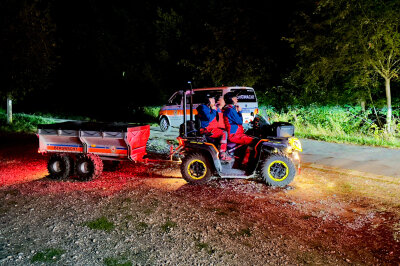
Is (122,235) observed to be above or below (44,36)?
below

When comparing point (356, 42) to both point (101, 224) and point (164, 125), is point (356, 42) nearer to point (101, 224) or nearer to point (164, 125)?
point (164, 125)

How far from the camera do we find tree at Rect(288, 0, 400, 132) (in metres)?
12.2

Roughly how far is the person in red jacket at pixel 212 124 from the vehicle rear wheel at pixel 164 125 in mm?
9393

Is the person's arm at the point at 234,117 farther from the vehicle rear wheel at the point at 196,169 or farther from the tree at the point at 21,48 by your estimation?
the tree at the point at 21,48

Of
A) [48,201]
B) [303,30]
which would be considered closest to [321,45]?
[303,30]

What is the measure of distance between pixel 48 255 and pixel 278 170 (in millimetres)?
4468

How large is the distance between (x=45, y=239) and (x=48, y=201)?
1.73m

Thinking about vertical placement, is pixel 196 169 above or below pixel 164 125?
below

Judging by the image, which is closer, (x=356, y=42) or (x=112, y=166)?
(x=112, y=166)

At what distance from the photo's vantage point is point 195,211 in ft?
18.4

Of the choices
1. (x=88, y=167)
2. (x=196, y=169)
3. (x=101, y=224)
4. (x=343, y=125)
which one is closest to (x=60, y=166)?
(x=88, y=167)

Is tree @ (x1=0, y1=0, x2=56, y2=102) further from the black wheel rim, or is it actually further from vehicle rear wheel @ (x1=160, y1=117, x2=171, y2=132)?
the black wheel rim

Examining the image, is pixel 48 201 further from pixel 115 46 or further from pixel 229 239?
pixel 115 46

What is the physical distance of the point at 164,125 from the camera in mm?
16953
